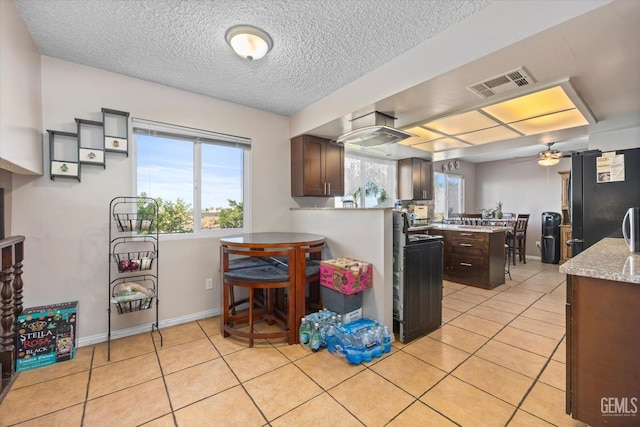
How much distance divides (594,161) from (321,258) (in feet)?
8.95

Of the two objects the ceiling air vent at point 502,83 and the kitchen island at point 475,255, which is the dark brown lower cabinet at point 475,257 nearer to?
the kitchen island at point 475,255

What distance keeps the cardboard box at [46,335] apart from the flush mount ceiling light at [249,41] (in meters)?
2.49

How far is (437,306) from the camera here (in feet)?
8.82

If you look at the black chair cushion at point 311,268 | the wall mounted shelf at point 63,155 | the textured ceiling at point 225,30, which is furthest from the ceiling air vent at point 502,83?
the wall mounted shelf at point 63,155

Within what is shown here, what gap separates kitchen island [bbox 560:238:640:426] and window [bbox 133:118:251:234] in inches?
122

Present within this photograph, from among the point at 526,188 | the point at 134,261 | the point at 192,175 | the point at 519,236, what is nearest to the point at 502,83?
the point at 192,175

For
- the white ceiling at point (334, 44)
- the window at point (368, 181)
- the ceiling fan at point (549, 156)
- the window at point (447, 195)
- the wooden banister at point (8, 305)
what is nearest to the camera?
the white ceiling at point (334, 44)

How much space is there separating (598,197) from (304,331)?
9.48 ft

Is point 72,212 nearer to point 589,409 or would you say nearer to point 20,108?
point 20,108

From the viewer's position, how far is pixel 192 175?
306 centimetres

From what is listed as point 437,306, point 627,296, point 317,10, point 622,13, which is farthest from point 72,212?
point 622,13

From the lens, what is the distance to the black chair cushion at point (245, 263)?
2754mm

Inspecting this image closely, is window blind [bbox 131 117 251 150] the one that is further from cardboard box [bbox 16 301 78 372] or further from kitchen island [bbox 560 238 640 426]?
kitchen island [bbox 560 238 640 426]

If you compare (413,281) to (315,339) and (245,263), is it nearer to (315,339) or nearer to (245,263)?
(315,339)
